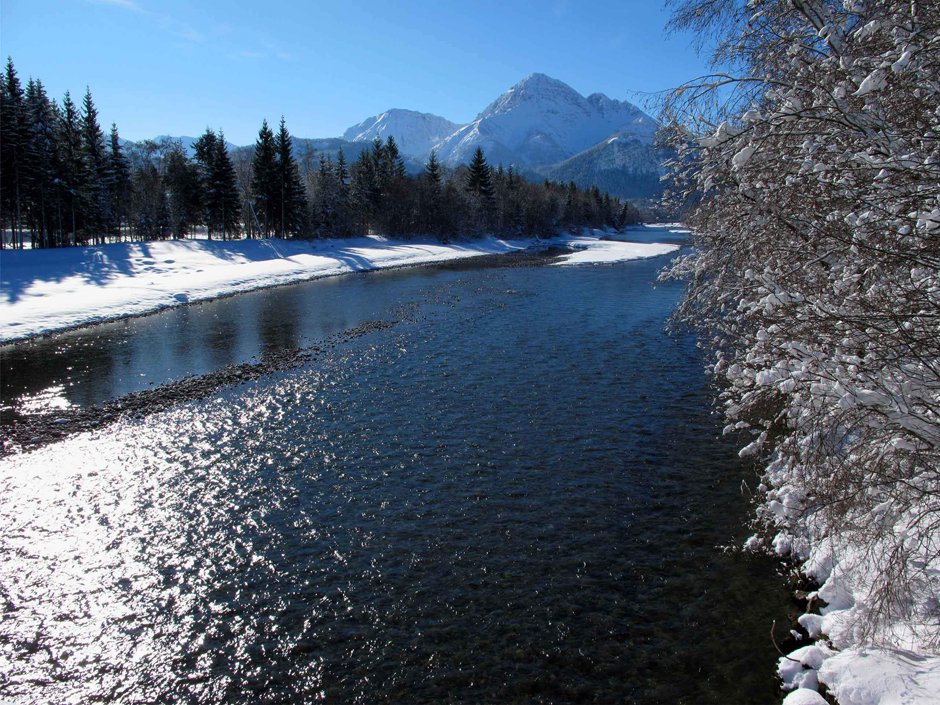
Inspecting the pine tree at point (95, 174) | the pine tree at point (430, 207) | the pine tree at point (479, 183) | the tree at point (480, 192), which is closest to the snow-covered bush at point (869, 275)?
the pine tree at point (95, 174)

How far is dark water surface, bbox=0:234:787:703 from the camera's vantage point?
7.89 meters

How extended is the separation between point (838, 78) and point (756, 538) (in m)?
7.88

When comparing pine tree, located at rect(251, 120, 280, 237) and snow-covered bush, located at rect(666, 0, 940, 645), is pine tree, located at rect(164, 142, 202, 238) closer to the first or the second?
pine tree, located at rect(251, 120, 280, 237)

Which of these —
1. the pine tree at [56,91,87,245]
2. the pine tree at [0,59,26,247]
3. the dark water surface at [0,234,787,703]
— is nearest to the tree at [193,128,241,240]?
the pine tree at [56,91,87,245]

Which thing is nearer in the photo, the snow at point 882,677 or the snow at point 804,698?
the snow at point 882,677

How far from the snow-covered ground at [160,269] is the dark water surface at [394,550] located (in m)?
15.4

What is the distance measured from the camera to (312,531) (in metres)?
11.4

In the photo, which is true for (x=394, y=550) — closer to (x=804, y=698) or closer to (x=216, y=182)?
(x=804, y=698)

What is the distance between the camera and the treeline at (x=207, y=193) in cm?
5491

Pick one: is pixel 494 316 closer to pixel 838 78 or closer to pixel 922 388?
pixel 838 78

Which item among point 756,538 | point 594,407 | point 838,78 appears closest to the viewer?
point 838,78

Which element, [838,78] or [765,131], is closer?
[765,131]

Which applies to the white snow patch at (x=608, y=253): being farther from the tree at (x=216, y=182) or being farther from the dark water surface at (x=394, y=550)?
the dark water surface at (x=394, y=550)

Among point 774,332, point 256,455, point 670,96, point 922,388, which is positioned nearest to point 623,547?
point 774,332
